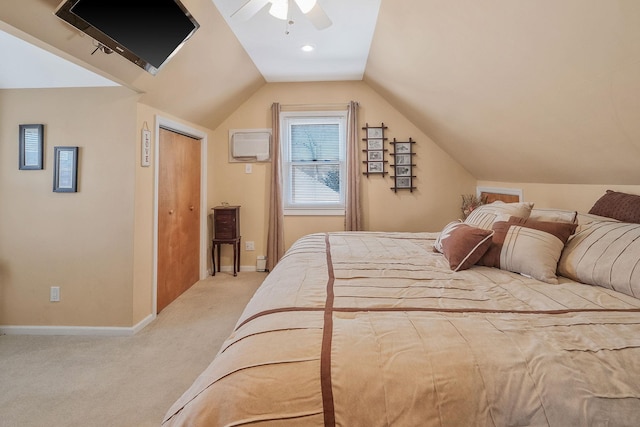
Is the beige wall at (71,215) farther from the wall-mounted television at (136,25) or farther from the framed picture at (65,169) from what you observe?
the wall-mounted television at (136,25)

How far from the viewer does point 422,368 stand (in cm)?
76

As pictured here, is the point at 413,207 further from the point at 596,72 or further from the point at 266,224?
the point at 596,72

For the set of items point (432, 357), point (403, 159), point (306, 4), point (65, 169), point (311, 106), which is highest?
point (311, 106)

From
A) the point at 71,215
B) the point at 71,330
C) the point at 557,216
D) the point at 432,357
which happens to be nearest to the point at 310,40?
the point at 557,216

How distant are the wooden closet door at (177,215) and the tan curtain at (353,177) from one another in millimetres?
1943

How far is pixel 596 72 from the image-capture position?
1380 mm

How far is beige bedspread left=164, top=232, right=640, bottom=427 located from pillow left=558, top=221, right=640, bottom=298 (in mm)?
181

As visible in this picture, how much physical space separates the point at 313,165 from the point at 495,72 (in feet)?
8.04

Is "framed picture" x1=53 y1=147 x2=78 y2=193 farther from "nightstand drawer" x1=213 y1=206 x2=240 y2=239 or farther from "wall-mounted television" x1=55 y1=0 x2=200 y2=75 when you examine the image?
"nightstand drawer" x1=213 y1=206 x2=240 y2=239

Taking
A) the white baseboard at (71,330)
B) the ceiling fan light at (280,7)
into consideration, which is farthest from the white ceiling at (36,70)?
the white baseboard at (71,330)

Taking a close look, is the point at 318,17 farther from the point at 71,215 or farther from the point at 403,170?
the point at 71,215

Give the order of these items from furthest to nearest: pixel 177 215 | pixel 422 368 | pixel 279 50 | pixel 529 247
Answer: pixel 177 215
pixel 279 50
pixel 529 247
pixel 422 368

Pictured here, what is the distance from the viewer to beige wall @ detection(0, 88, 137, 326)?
2.29 m

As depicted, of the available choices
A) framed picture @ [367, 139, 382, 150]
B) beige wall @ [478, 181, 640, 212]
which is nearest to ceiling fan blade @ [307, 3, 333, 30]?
framed picture @ [367, 139, 382, 150]
